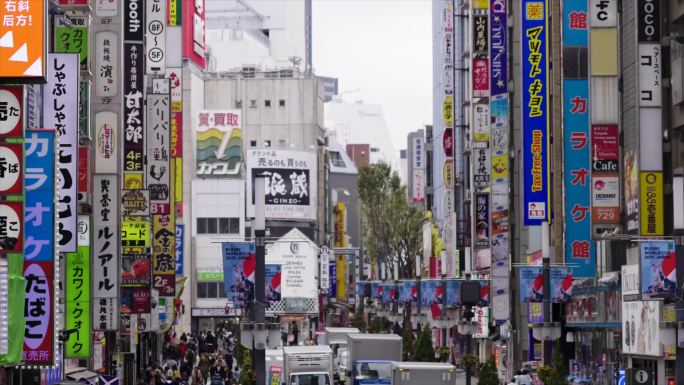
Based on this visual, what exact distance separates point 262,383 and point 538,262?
2956 centimetres

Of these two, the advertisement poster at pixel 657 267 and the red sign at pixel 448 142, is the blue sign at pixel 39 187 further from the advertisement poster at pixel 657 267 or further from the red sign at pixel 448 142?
the red sign at pixel 448 142

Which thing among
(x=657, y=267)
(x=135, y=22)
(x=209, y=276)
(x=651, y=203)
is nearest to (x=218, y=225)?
(x=209, y=276)

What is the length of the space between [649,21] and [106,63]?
1430cm

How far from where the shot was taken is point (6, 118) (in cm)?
2780

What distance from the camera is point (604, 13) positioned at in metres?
49.2

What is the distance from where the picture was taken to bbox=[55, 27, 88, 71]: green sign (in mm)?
37812

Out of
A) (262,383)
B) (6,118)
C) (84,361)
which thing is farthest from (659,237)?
(6,118)

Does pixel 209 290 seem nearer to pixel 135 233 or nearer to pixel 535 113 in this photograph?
pixel 535 113

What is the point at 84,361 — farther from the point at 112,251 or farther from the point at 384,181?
the point at 384,181

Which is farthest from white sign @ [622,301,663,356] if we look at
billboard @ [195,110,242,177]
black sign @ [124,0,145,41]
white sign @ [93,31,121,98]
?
billboard @ [195,110,242,177]

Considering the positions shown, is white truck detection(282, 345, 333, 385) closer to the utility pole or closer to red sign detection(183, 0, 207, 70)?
the utility pole

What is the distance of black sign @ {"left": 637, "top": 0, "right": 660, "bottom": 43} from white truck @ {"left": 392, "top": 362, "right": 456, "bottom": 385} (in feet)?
35.0

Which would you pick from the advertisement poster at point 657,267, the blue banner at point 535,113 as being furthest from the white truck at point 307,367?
the advertisement poster at point 657,267

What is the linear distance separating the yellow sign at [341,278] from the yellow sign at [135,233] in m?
111
